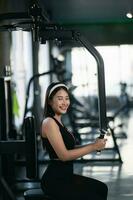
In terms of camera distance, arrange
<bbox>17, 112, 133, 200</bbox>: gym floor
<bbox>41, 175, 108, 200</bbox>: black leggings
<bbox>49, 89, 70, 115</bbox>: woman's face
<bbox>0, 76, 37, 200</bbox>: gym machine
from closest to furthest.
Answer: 1. <bbox>41, 175, 108, 200</bbox>: black leggings
2. <bbox>49, 89, 70, 115</bbox>: woman's face
3. <bbox>0, 76, 37, 200</bbox>: gym machine
4. <bbox>17, 112, 133, 200</bbox>: gym floor

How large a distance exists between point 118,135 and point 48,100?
18.0 feet

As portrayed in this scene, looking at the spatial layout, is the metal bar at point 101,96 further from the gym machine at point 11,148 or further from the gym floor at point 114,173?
the gym floor at point 114,173

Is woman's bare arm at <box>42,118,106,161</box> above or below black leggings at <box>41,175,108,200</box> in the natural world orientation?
above

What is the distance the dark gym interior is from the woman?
99mm

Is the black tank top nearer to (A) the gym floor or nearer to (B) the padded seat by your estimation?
(B) the padded seat

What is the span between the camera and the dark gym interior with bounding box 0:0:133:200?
3291 mm

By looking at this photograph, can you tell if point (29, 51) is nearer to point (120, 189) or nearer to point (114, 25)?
point (114, 25)

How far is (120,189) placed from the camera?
455cm

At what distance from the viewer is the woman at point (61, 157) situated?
2.80m

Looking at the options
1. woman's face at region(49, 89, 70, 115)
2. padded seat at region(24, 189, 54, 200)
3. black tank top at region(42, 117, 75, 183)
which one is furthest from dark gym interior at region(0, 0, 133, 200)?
woman's face at region(49, 89, 70, 115)

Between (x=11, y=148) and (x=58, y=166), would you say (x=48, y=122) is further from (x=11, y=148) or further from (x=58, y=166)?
(x=11, y=148)

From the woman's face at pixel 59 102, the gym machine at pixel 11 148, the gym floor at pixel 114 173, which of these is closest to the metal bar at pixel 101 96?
the woman's face at pixel 59 102

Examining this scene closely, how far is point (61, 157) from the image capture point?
2.81 metres

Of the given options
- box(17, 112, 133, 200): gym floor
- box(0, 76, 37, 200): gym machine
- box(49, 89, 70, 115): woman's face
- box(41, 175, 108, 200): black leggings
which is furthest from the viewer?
box(17, 112, 133, 200): gym floor
